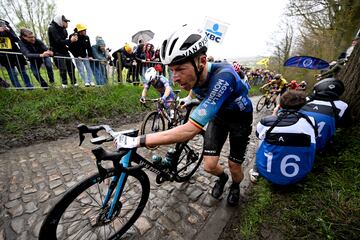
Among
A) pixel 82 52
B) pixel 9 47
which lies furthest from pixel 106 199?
pixel 82 52

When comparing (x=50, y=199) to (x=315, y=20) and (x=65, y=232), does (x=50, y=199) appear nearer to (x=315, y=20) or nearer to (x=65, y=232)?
(x=65, y=232)

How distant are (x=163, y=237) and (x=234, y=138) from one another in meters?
1.59

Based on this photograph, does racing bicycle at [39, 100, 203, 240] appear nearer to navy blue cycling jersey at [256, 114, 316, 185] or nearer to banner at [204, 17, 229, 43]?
navy blue cycling jersey at [256, 114, 316, 185]

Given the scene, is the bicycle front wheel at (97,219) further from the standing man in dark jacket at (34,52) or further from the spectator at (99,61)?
the spectator at (99,61)

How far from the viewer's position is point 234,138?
2547 mm

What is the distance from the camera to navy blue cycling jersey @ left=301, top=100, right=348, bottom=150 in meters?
3.17

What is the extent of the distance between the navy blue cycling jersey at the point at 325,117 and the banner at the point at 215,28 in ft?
17.8

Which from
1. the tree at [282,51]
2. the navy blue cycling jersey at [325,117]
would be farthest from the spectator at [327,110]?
the tree at [282,51]

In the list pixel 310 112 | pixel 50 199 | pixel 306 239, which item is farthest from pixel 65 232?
pixel 310 112

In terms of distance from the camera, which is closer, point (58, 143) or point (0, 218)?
point (0, 218)

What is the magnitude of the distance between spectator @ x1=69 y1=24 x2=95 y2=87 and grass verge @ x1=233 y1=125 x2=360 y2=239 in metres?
7.05

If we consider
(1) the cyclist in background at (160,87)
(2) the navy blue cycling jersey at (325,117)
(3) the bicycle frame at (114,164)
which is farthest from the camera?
(1) the cyclist in background at (160,87)

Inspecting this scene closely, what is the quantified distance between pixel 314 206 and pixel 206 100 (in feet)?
6.69

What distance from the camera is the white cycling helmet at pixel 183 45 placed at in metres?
1.86
